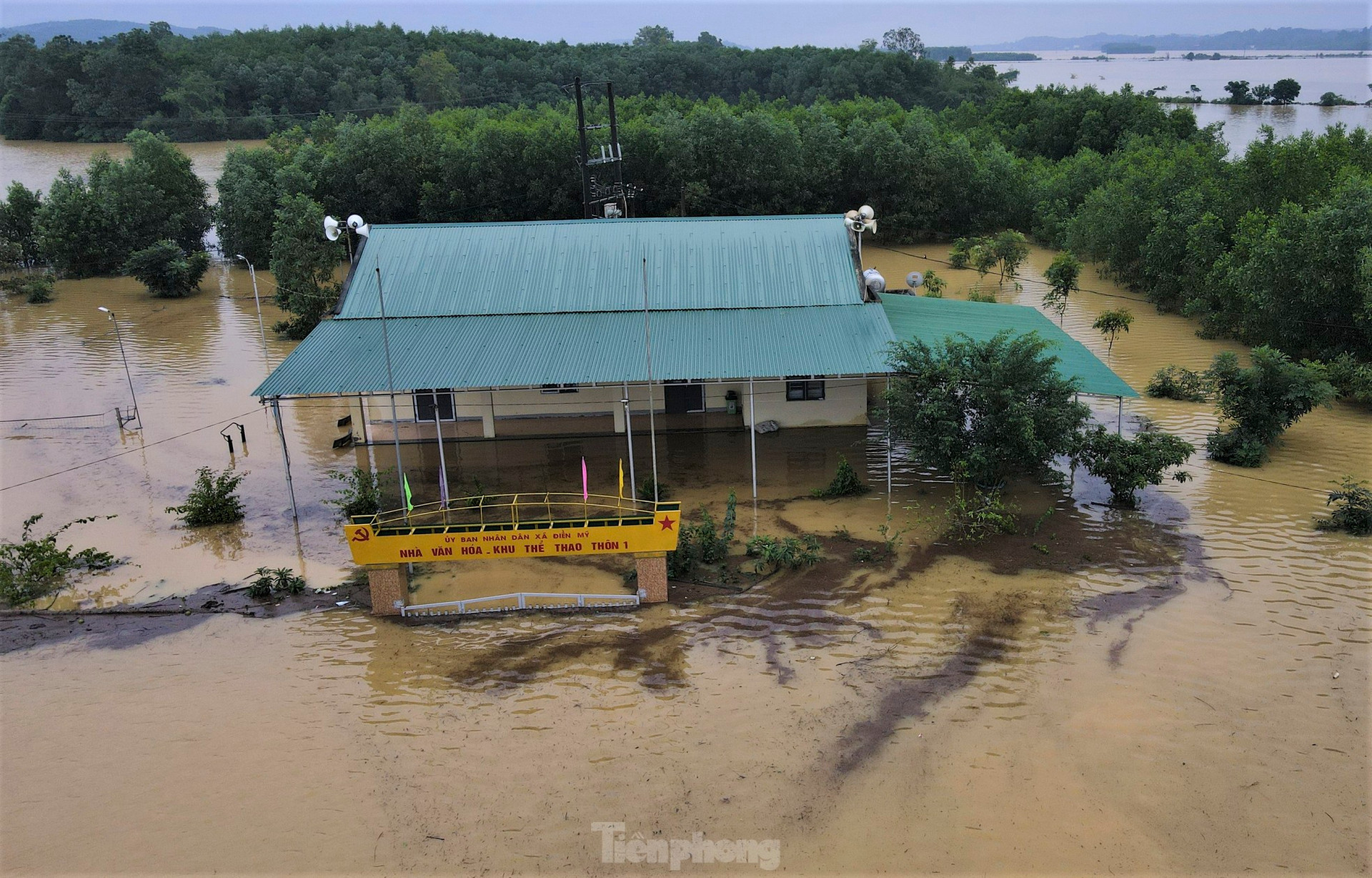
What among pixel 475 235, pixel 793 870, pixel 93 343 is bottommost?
pixel 793 870

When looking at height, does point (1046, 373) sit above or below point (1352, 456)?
above

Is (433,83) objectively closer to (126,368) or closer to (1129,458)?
(126,368)

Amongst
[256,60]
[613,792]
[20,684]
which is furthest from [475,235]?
[256,60]

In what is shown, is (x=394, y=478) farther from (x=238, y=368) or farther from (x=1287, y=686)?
(x=1287, y=686)

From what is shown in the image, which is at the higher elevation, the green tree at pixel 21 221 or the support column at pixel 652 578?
the green tree at pixel 21 221

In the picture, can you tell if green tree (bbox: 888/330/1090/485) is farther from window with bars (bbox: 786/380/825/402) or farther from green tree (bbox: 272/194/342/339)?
green tree (bbox: 272/194/342/339)

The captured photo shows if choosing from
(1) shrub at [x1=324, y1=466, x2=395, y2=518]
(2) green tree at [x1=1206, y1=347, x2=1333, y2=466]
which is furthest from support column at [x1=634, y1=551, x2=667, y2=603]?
(2) green tree at [x1=1206, y1=347, x2=1333, y2=466]

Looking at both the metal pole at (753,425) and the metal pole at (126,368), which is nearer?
the metal pole at (753,425)

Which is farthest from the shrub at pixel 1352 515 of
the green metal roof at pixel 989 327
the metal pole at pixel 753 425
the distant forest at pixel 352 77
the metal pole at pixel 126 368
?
the distant forest at pixel 352 77

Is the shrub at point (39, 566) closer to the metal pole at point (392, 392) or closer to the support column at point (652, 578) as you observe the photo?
the metal pole at point (392, 392)
